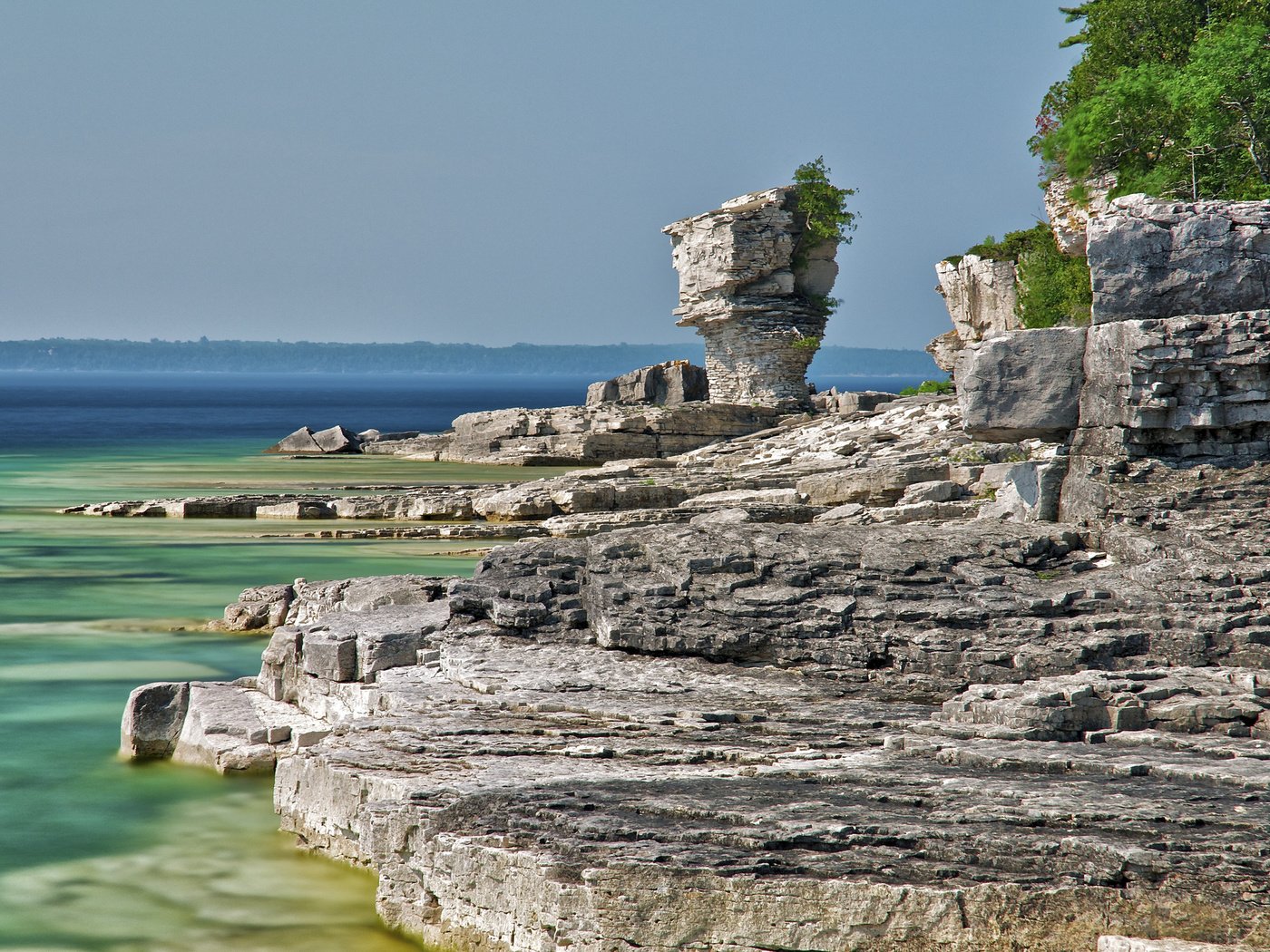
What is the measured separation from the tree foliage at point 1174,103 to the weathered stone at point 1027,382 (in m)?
8.42

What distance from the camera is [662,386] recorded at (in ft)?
152

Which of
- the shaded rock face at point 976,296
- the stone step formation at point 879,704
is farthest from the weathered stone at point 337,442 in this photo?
the stone step formation at point 879,704

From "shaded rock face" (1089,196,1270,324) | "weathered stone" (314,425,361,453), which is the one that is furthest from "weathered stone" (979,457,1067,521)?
"weathered stone" (314,425,361,453)

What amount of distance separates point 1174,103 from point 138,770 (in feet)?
61.4

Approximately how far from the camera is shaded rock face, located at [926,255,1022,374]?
33.0 m

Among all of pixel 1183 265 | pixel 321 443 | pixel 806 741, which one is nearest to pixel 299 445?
pixel 321 443

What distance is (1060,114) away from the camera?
90.0 feet

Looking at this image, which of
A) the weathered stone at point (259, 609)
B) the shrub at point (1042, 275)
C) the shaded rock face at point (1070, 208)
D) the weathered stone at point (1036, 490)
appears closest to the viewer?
the weathered stone at point (1036, 490)

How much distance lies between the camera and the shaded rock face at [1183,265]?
9328mm

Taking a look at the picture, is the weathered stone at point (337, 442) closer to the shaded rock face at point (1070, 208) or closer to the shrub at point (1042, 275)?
the shrub at point (1042, 275)

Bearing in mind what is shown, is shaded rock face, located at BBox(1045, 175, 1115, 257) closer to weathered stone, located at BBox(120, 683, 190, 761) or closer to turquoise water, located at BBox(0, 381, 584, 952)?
turquoise water, located at BBox(0, 381, 584, 952)

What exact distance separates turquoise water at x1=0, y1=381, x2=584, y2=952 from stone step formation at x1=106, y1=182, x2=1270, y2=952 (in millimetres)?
376

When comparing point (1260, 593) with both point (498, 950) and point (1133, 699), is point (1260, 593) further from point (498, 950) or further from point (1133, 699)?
point (498, 950)

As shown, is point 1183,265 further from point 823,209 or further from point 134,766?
point 823,209
